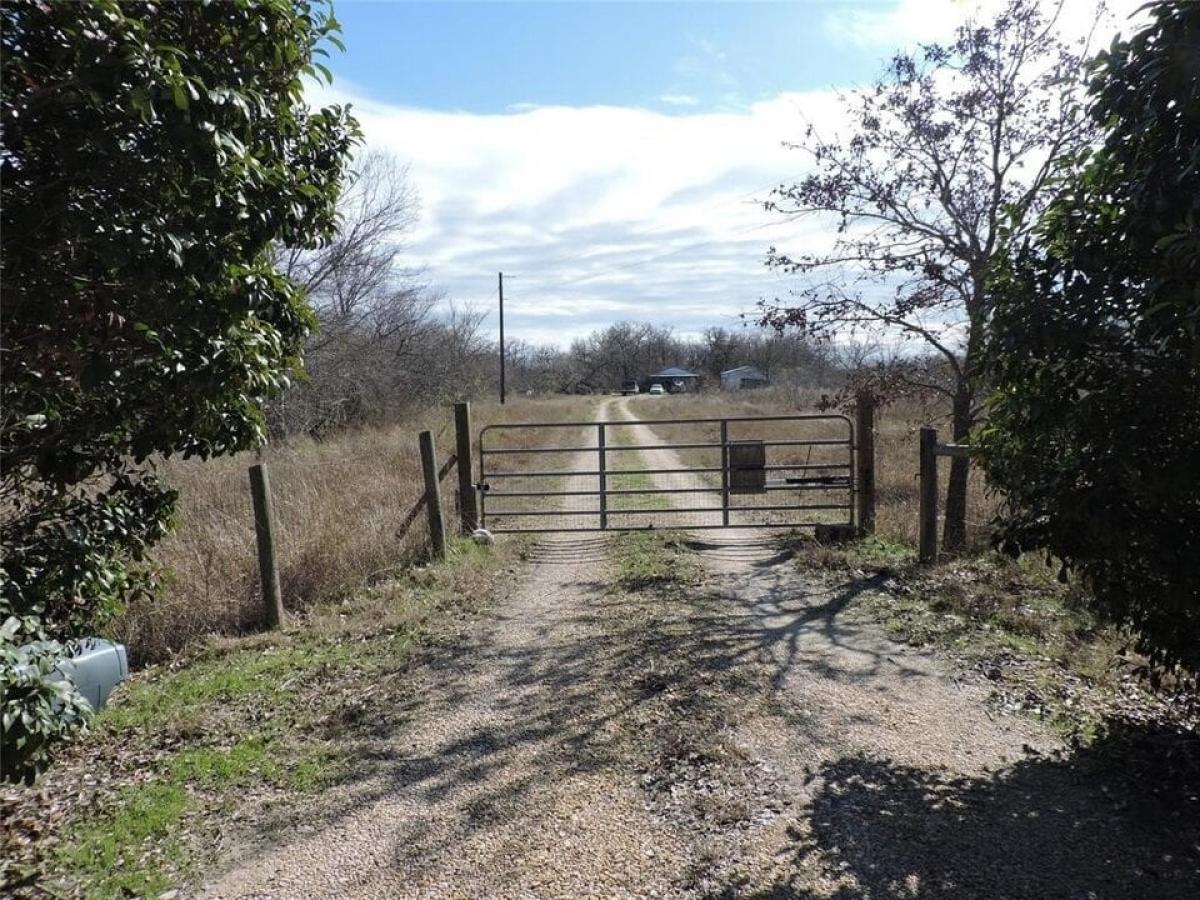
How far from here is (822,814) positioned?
379 centimetres

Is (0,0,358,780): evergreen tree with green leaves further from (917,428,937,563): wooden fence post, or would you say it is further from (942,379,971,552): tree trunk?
(942,379,971,552): tree trunk

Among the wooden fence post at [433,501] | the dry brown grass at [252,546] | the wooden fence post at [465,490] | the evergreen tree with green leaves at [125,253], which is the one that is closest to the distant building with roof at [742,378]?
the dry brown grass at [252,546]

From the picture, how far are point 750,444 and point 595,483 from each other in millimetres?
4949

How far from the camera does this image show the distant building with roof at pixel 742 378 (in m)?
87.2

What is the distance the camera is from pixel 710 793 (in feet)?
13.1

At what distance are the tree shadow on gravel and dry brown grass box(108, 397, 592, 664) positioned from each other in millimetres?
4314

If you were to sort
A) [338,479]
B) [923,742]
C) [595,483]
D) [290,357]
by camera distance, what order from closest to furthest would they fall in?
[290,357] → [923,742] → [338,479] → [595,483]

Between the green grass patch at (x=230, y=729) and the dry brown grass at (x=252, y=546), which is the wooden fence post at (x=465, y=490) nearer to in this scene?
the dry brown grass at (x=252, y=546)

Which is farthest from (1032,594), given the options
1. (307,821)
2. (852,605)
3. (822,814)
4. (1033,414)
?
(307,821)

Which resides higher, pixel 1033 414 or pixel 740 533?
pixel 1033 414

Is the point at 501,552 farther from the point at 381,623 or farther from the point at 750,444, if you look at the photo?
the point at 750,444

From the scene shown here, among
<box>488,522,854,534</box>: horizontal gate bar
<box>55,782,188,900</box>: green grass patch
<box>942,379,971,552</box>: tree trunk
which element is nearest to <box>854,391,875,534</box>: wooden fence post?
<box>488,522,854,534</box>: horizontal gate bar

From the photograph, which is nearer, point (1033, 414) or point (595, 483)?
point (1033, 414)

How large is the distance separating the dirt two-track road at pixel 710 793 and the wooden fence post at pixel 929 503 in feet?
8.69
